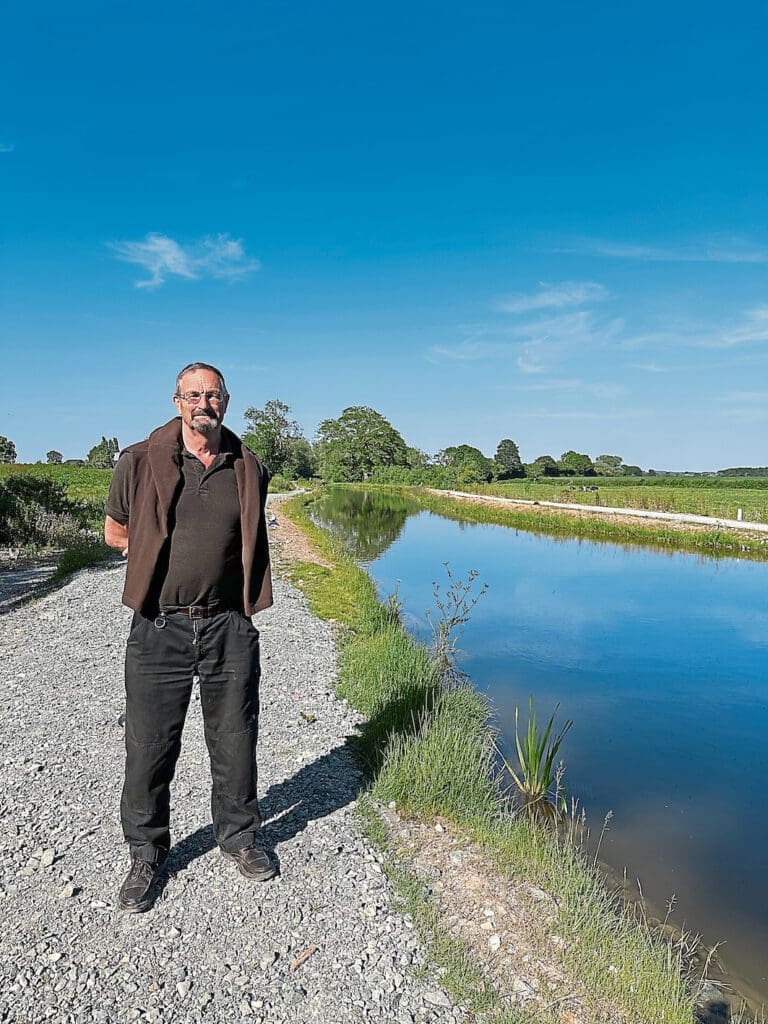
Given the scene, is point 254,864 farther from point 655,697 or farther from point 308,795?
point 655,697

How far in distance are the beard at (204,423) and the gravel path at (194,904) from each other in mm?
2293

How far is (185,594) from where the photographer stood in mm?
3209

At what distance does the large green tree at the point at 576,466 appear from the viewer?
10389 cm

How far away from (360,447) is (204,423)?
9057cm

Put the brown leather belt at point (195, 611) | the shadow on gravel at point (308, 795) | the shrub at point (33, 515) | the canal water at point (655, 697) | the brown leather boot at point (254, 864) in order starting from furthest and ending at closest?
the shrub at point (33, 515), the canal water at point (655, 697), the shadow on gravel at point (308, 795), the brown leather boot at point (254, 864), the brown leather belt at point (195, 611)

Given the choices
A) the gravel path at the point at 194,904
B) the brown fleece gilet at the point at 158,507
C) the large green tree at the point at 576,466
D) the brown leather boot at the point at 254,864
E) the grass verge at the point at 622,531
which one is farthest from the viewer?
the large green tree at the point at 576,466

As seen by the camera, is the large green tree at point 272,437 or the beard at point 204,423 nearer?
the beard at point 204,423

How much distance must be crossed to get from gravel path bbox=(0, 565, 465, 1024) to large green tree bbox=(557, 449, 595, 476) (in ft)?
337

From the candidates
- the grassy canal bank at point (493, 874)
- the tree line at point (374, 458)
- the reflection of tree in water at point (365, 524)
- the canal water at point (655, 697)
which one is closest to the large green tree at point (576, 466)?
the tree line at point (374, 458)

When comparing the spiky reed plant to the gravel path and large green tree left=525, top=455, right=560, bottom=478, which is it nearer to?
the gravel path

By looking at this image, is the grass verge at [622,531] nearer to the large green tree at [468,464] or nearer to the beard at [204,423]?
the beard at [204,423]

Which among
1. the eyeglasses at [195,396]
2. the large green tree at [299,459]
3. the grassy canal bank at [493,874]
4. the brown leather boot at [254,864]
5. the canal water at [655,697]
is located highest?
the large green tree at [299,459]

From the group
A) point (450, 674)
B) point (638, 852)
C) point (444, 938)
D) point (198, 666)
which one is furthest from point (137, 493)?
point (450, 674)

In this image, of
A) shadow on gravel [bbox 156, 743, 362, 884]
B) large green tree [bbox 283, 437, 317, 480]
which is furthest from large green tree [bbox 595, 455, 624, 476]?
shadow on gravel [bbox 156, 743, 362, 884]
